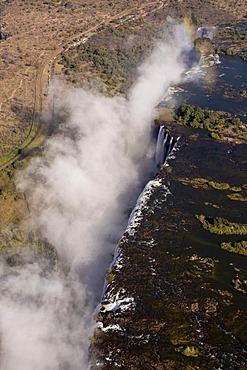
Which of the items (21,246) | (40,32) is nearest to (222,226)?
(21,246)

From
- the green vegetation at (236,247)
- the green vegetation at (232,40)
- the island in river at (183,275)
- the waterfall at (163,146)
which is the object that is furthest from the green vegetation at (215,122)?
the green vegetation at (232,40)

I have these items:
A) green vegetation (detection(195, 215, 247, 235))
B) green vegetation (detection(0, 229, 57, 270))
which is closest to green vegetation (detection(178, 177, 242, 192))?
green vegetation (detection(195, 215, 247, 235))

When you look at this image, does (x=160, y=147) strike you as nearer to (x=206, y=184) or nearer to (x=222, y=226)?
(x=206, y=184)

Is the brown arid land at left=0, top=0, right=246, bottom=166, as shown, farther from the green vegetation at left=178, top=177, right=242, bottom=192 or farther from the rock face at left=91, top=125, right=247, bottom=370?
the rock face at left=91, top=125, right=247, bottom=370

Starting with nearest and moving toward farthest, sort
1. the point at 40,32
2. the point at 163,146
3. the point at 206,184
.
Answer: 1. the point at 206,184
2. the point at 163,146
3. the point at 40,32

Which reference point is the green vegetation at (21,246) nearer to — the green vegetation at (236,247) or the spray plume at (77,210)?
the spray plume at (77,210)

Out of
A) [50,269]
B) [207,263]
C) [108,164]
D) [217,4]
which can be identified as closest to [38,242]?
[50,269]

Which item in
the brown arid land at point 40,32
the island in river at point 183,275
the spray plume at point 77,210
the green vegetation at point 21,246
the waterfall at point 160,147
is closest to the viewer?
the island in river at point 183,275

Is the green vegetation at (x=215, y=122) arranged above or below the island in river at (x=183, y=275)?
above
